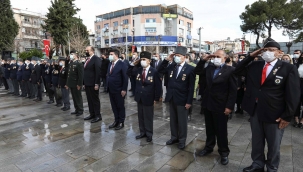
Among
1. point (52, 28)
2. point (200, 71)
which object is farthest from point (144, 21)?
point (200, 71)

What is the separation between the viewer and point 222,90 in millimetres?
3311

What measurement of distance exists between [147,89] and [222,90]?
1.54m

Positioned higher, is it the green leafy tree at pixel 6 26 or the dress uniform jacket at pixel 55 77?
the green leafy tree at pixel 6 26

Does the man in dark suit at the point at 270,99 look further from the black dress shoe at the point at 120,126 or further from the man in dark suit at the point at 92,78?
the man in dark suit at the point at 92,78

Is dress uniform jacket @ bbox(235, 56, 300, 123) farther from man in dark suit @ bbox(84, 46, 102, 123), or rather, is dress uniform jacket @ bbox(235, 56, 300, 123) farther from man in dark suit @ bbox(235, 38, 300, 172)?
man in dark suit @ bbox(84, 46, 102, 123)

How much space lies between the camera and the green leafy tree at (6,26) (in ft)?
104

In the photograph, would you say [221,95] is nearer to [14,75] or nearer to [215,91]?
[215,91]

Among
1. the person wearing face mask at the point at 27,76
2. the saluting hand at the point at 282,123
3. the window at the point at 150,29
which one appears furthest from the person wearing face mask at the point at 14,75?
the window at the point at 150,29

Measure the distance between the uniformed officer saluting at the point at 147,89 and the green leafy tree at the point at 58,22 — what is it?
89.1ft

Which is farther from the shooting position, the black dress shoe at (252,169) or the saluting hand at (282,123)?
the black dress shoe at (252,169)

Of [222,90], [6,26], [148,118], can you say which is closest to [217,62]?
[222,90]

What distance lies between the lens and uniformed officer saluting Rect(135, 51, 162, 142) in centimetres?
Result: 423

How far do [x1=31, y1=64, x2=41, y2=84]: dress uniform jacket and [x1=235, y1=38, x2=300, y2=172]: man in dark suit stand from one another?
8408 millimetres

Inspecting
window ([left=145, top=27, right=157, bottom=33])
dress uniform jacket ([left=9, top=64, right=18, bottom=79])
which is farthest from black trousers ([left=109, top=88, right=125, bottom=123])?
window ([left=145, top=27, right=157, bottom=33])
